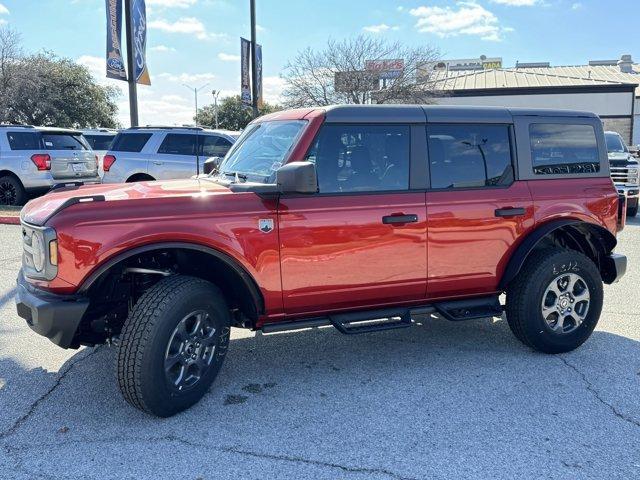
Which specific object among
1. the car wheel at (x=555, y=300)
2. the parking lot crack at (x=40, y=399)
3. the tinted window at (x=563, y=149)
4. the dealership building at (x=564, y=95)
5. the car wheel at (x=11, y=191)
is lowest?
the parking lot crack at (x=40, y=399)

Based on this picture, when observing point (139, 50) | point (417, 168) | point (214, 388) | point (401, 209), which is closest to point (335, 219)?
point (401, 209)

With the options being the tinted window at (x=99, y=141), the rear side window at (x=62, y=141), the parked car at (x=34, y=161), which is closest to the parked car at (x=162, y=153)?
the parked car at (x=34, y=161)

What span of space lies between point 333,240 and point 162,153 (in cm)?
855

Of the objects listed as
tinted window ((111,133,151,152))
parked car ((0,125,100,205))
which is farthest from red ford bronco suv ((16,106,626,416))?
parked car ((0,125,100,205))

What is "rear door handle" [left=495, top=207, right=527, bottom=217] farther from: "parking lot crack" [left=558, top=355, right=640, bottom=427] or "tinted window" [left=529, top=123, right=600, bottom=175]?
"parking lot crack" [left=558, top=355, right=640, bottom=427]

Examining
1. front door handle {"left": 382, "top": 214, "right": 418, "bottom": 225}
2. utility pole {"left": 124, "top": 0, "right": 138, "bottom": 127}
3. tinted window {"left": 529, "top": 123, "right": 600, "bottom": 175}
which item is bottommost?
front door handle {"left": 382, "top": 214, "right": 418, "bottom": 225}

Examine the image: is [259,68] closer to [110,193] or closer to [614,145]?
[614,145]

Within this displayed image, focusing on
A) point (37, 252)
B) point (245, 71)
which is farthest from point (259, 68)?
point (37, 252)

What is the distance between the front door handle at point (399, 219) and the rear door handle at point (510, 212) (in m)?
0.72

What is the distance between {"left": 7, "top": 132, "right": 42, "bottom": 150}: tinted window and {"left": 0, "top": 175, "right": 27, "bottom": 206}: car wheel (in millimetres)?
687

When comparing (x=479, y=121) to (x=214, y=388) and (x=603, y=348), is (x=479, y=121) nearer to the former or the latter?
(x=603, y=348)

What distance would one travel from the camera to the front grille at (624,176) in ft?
41.2

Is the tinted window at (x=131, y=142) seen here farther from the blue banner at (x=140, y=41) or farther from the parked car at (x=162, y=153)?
the blue banner at (x=140, y=41)

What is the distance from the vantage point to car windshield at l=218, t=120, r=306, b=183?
4000 mm
